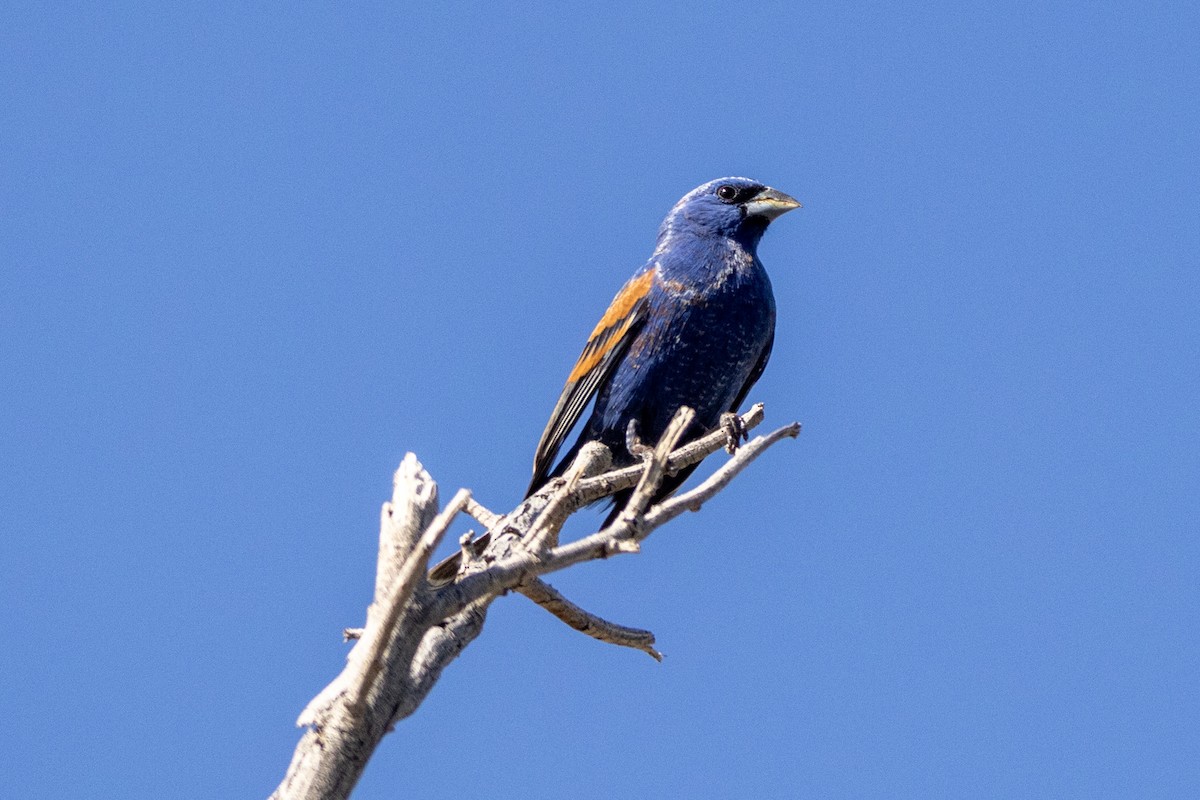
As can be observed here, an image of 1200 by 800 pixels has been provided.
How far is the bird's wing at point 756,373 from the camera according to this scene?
835 cm

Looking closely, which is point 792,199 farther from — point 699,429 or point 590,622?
point 590,622

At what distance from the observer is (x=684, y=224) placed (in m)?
8.81

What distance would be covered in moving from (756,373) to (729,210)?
1.08 metres

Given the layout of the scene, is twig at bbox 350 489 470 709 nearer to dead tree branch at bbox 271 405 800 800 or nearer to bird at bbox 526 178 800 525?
dead tree branch at bbox 271 405 800 800

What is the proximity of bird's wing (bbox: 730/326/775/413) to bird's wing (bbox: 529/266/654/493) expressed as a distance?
0.80 metres

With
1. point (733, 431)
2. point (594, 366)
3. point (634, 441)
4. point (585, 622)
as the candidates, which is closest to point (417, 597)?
point (585, 622)

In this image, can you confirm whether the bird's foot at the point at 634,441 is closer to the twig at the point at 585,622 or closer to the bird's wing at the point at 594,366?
the bird's wing at the point at 594,366

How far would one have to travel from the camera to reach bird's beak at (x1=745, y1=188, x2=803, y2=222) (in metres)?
8.83

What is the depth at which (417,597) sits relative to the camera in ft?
14.3

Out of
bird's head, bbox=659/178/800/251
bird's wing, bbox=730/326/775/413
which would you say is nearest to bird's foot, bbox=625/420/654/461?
bird's wing, bbox=730/326/775/413

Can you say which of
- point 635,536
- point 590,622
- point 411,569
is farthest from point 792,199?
point 411,569

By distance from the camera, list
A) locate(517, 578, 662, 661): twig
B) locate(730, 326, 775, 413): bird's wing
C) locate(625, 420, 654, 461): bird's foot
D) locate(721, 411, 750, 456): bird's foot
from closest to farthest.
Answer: locate(517, 578, 662, 661): twig → locate(721, 411, 750, 456): bird's foot → locate(625, 420, 654, 461): bird's foot → locate(730, 326, 775, 413): bird's wing

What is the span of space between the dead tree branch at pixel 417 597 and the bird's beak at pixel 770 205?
3636 mm

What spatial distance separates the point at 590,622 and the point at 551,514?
3.36 feet
